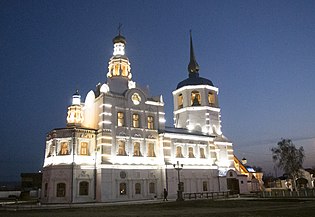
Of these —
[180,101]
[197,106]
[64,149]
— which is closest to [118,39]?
[180,101]

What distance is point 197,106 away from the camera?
47406 millimetres

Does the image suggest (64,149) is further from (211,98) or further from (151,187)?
(211,98)

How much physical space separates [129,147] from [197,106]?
15.1 m

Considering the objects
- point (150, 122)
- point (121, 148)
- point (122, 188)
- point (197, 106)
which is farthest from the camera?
point (197, 106)

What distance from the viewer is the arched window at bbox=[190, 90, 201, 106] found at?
157 feet

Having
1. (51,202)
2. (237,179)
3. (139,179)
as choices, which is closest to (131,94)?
(139,179)

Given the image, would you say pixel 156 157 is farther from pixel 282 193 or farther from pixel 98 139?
pixel 282 193

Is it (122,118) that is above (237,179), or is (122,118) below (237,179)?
above

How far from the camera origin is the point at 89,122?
39.6 metres

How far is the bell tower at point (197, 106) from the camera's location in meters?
47.1

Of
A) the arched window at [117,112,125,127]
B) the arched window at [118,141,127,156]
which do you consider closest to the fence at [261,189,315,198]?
the arched window at [118,141,127,156]

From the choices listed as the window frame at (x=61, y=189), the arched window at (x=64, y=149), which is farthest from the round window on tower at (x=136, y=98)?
the window frame at (x=61, y=189)

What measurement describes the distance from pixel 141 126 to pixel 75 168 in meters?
10.1

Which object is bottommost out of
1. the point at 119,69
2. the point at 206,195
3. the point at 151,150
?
the point at 206,195
